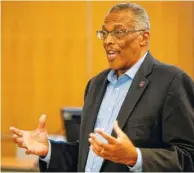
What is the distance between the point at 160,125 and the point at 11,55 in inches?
140

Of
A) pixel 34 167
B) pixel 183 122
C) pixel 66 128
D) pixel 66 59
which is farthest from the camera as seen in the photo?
pixel 66 59

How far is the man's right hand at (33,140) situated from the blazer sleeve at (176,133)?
1.72 feet

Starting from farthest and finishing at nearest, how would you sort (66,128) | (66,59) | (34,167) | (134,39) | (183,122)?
(66,59), (34,167), (66,128), (134,39), (183,122)

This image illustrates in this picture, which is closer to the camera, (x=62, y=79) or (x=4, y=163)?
(x=4, y=163)

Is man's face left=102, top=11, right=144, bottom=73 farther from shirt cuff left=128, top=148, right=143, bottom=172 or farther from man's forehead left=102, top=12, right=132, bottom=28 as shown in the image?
shirt cuff left=128, top=148, right=143, bottom=172

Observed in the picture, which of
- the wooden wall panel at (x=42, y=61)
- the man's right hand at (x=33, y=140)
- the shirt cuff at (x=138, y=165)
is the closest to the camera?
the shirt cuff at (x=138, y=165)

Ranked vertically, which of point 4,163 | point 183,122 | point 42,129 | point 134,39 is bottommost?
point 4,163

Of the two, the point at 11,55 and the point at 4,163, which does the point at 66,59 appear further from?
the point at 4,163

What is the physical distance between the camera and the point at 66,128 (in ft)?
10.6

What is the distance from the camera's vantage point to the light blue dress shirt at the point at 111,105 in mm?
1786

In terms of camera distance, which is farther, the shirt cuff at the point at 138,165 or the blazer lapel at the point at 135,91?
the blazer lapel at the point at 135,91

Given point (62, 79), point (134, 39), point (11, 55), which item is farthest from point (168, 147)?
point (11, 55)

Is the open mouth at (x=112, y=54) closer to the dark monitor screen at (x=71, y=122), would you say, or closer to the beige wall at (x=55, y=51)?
the dark monitor screen at (x=71, y=122)

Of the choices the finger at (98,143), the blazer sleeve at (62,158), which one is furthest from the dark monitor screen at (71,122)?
the finger at (98,143)
